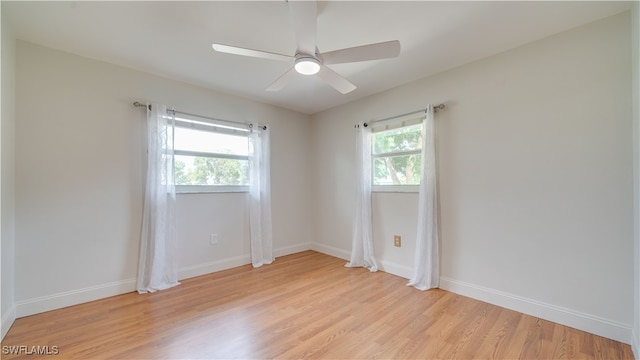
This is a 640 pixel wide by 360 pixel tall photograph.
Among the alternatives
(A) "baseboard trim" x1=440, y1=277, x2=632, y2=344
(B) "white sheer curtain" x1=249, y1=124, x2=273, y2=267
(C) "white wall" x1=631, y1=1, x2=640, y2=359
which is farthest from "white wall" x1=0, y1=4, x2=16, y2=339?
(C) "white wall" x1=631, y1=1, x2=640, y2=359

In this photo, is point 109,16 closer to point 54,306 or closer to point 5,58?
point 5,58

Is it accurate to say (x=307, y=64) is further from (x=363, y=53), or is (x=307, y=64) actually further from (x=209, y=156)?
(x=209, y=156)

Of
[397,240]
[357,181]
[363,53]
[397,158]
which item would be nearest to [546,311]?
[397,240]

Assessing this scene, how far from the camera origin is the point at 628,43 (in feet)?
6.10

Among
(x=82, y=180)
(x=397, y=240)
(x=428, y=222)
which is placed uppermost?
(x=82, y=180)

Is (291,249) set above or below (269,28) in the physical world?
below

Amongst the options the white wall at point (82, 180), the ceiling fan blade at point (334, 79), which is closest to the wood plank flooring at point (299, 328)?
the white wall at point (82, 180)

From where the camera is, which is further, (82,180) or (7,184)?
(82,180)

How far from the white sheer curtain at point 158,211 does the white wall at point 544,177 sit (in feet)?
9.12

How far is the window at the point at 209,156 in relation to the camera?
312 cm

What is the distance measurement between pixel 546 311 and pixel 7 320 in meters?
4.27

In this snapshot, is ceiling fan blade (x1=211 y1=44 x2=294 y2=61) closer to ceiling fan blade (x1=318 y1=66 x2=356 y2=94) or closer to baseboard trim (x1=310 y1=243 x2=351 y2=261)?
ceiling fan blade (x1=318 y1=66 x2=356 y2=94)

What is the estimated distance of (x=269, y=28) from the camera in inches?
80.1

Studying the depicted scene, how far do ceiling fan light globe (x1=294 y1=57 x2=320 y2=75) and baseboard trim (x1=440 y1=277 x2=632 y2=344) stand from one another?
2.47m
